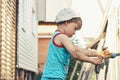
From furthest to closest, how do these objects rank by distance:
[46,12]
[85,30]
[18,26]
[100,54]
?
1. [46,12]
2. [85,30]
3. [18,26]
4. [100,54]

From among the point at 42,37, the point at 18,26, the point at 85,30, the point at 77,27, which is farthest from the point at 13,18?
the point at 42,37

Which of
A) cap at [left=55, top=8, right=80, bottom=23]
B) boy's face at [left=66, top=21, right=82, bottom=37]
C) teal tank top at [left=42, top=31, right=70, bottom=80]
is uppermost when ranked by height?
cap at [left=55, top=8, right=80, bottom=23]

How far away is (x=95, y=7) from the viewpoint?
9961 mm

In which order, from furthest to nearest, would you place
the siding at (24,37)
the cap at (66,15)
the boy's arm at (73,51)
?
the siding at (24,37) < the cap at (66,15) < the boy's arm at (73,51)

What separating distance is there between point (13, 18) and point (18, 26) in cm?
33

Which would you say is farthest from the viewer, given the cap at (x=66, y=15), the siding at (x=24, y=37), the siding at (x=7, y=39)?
the siding at (x=24, y=37)

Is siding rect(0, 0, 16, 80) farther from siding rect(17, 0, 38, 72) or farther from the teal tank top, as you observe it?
the teal tank top

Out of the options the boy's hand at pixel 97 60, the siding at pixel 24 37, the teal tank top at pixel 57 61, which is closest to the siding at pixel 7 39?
the siding at pixel 24 37

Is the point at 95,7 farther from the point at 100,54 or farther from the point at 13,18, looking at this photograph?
the point at 100,54

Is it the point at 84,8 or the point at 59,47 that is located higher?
the point at 84,8

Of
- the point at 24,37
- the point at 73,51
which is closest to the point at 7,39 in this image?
the point at 73,51

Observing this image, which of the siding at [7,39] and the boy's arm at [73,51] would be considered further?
the siding at [7,39]

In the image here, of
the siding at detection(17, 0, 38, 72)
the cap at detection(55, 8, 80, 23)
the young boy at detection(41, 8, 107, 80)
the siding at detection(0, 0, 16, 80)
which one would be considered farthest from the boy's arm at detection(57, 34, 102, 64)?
the siding at detection(17, 0, 38, 72)

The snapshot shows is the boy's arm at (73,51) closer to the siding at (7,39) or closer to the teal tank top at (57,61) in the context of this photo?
the teal tank top at (57,61)
